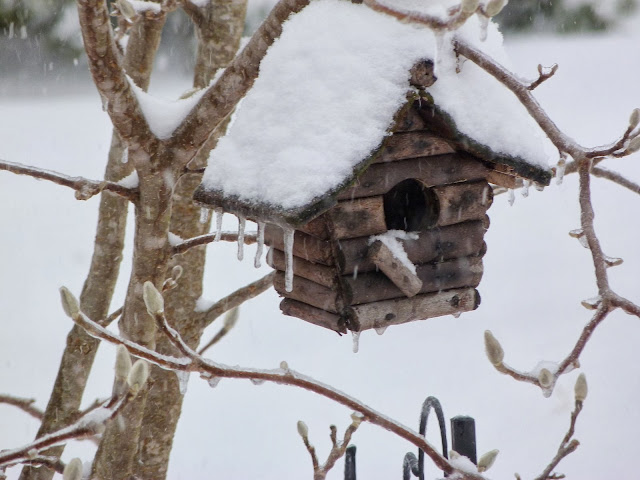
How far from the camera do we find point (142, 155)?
69.0 inches

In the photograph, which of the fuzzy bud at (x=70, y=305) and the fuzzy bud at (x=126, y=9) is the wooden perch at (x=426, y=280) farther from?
the fuzzy bud at (x=126, y=9)

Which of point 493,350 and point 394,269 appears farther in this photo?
point 394,269

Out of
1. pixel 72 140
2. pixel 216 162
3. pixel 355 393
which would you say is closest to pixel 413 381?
pixel 355 393

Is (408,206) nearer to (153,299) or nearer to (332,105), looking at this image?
(332,105)

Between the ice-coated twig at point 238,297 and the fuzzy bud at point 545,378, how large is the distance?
129 cm

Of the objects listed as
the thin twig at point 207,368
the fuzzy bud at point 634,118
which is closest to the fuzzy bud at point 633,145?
the fuzzy bud at point 634,118

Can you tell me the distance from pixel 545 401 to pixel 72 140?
525cm

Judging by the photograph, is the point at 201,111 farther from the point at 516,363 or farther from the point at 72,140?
the point at 72,140

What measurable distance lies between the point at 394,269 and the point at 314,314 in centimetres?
25

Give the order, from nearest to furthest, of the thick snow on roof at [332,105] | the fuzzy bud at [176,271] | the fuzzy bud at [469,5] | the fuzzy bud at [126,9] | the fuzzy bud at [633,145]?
the fuzzy bud at [469,5], the fuzzy bud at [633,145], the thick snow on roof at [332,105], the fuzzy bud at [126,9], the fuzzy bud at [176,271]

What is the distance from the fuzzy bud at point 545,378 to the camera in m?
1.19

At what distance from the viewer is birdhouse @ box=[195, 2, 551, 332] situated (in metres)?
1.44

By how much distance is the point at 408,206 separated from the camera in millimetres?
1978

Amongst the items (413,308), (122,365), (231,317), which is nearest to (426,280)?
(413,308)
